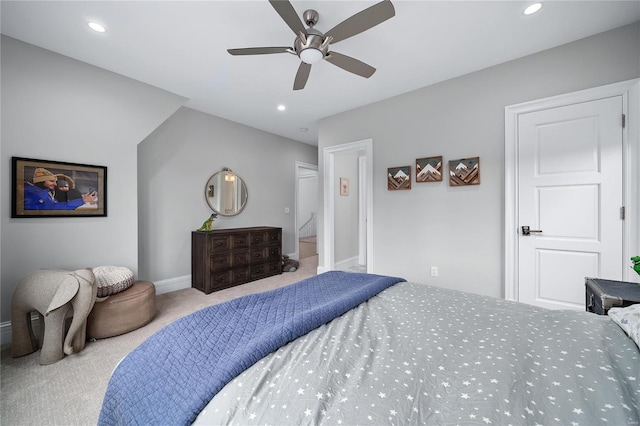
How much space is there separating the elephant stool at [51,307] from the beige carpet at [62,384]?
3.7 inches

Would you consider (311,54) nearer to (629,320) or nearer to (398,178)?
(398,178)

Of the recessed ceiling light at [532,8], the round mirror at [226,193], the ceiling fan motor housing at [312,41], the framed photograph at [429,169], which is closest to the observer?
the ceiling fan motor housing at [312,41]

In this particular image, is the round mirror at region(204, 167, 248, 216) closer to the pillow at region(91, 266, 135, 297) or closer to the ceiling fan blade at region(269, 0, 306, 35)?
the pillow at region(91, 266, 135, 297)

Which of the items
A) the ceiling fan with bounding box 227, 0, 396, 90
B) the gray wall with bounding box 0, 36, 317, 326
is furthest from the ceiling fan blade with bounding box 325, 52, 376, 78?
the gray wall with bounding box 0, 36, 317, 326

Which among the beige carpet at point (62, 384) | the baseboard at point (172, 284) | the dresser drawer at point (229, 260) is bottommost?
the beige carpet at point (62, 384)

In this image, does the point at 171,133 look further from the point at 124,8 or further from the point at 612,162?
the point at 612,162

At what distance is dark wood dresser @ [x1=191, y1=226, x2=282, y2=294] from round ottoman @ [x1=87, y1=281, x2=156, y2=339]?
3.16 feet

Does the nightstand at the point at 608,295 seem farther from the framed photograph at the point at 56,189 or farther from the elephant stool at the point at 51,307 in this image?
the framed photograph at the point at 56,189

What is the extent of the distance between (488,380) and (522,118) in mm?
2740

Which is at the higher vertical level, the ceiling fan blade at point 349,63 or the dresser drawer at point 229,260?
the ceiling fan blade at point 349,63

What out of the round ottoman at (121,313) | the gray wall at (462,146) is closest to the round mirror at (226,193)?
the round ottoman at (121,313)

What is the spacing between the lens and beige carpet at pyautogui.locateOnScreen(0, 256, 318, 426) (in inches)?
56.4

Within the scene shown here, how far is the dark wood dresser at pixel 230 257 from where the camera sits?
11.4 ft

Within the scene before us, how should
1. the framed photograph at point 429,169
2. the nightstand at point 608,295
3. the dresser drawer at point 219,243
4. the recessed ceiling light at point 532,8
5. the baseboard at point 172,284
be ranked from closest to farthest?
the nightstand at point 608,295 < the recessed ceiling light at point 532,8 < the framed photograph at point 429,169 < the baseboard at point 172,284 < the dresser drawer at point 219,243
